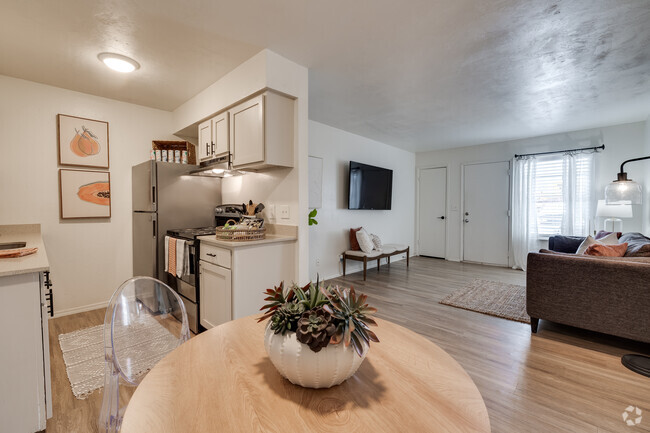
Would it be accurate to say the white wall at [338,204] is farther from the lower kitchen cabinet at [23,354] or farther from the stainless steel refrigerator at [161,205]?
the lower kitchen cabinet at [23,354]

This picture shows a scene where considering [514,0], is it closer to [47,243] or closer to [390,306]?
[390,306]

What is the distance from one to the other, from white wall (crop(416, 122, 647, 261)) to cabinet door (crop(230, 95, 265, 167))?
4.98 metres

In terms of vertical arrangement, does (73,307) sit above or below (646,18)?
below

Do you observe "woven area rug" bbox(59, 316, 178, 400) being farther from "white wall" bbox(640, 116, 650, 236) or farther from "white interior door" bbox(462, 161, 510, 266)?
"white interior door" bbox(462, 161, 510, 266)

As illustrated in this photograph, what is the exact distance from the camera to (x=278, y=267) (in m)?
2.49

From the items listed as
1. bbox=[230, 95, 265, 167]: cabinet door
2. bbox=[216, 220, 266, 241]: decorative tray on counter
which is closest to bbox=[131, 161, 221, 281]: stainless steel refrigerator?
bbox=[230, 95, 265, 167]: cabinet door

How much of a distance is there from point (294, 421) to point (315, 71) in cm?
276

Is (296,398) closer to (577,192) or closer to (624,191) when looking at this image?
(624,191)

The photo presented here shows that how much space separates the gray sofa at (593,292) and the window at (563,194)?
297 centimetres

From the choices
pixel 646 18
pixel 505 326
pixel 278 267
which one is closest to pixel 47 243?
pixel 278 267

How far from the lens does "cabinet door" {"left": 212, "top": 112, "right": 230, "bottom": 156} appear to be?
2805 mm

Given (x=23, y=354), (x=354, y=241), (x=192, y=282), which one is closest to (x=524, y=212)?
(x=354, y=241)

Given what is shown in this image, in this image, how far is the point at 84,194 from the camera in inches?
121

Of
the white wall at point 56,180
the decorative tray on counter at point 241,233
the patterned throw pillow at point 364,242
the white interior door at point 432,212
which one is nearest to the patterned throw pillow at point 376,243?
the patterned throw pillow at point 364,242
